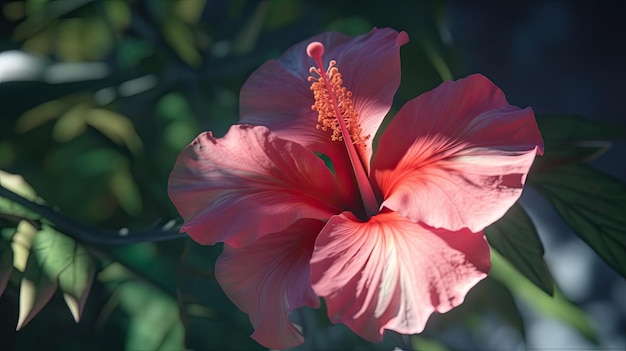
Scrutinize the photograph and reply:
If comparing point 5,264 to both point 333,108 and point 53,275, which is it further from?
point 333,108

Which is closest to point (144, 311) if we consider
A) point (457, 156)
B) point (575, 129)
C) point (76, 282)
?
point (76, 282)

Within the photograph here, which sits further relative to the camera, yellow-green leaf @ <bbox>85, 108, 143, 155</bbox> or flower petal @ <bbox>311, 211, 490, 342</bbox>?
yellow-green leaf @ <bbox>85, 108, 143, 155</bbox>

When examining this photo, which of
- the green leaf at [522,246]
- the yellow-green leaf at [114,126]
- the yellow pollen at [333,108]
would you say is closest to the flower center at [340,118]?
the yellow pollen at [333,108]

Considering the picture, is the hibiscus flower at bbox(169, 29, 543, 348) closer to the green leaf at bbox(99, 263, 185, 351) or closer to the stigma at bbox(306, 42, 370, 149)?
the stigma at bbox(306, 42, 370, 149)

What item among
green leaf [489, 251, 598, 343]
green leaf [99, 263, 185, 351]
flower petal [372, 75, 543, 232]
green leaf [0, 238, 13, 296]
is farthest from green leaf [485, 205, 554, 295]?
green leaf [0, 238, 13, 296]

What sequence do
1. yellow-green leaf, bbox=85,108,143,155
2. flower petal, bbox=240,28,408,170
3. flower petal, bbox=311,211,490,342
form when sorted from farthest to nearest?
yellow-green leaf, bbox=85,108,143,155 < flower petal, bbox=240,28,408,170 < flower petal, bbox=311,211,490,342

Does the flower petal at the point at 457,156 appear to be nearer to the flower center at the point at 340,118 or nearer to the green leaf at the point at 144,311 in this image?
the flower center at the point at 340,118
